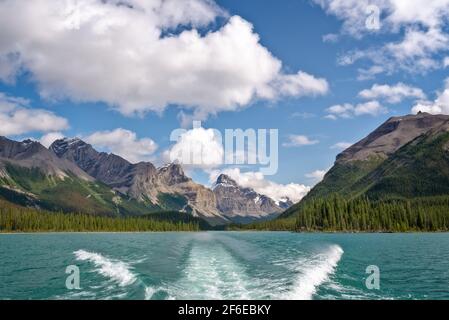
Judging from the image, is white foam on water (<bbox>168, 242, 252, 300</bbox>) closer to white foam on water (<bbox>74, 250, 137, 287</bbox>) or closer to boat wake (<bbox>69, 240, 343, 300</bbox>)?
boat wake (<bbox>69, 240, 343, 300</bbox>)

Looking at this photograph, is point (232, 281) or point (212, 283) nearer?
point (212, 283)

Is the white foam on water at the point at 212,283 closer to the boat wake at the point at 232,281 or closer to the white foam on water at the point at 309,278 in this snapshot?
the boat wake at the point at 232,281

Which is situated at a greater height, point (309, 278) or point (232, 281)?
point (309, 278)

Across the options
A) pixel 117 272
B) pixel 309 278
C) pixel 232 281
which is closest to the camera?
pixel 232 281

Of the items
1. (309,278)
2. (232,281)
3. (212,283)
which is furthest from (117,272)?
(309,278)

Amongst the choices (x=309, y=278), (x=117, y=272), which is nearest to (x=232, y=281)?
(x=309, y=278)

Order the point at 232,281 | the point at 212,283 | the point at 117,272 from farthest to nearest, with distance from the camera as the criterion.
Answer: the point at 117,272
the point at 232,281
the point at 212,283

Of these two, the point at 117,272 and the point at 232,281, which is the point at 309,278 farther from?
the point at 117,272
